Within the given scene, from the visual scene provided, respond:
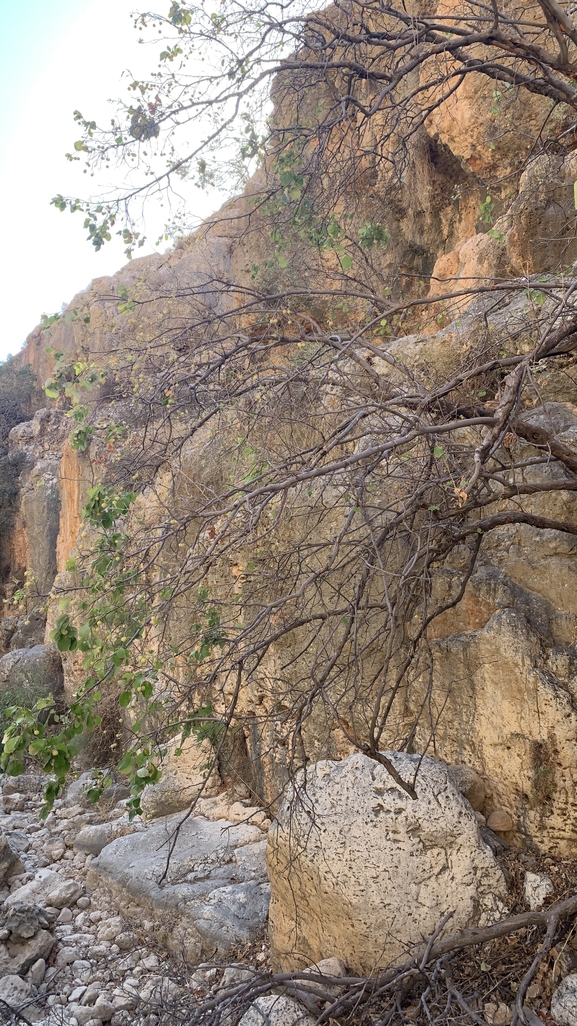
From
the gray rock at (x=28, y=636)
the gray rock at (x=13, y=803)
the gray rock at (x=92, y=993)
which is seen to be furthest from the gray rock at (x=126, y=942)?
the gray rock at (x=28, y=636)

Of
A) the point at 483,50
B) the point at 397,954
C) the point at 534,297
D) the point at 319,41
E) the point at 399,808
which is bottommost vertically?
the point at 397,954

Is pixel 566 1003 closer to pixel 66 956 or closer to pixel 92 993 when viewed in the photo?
pixel 92 993

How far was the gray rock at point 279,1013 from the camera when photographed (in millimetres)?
2986

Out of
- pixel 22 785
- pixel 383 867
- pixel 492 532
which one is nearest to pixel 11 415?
pixel 22 785

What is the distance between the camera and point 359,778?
3611mm

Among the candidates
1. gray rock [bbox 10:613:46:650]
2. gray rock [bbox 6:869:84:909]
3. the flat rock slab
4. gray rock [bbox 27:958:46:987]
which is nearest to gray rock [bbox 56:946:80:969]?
gray rock [bbox 27:958:46:987]

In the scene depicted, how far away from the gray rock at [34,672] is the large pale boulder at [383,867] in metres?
7.98

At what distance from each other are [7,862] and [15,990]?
1.79 meters

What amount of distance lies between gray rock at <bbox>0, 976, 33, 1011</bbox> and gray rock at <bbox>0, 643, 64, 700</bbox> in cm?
644

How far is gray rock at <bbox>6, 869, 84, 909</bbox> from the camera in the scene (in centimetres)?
543

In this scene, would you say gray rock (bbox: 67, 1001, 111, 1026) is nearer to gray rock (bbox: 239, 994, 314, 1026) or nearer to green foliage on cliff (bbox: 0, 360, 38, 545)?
gray rock (bbox: 239, 994, 314, 1026)

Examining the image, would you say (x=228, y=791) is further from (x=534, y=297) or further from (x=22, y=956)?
(x=534, y=297)

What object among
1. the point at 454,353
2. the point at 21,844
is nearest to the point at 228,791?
the point at 21,844

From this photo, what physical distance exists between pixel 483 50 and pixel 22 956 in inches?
337
